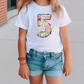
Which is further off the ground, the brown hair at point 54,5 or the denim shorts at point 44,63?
the brown hair at point 54,5

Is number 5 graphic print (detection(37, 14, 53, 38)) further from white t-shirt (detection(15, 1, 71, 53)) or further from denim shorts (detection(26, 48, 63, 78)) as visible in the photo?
denim shorts (detection(26, 48, 63, 78))

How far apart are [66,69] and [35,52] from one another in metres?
0.34

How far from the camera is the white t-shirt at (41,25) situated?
1676mm

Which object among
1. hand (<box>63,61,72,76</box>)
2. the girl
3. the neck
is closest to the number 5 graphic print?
the girl

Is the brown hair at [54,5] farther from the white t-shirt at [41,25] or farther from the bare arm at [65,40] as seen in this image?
the bare arm at [65,40]

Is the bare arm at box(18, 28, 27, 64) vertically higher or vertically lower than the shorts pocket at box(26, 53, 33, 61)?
higher

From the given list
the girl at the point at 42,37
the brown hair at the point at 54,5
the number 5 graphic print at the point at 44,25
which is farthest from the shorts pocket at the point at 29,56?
the brown hair at the point at 54,5

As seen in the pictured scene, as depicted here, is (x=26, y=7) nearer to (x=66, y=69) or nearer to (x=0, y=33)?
(x=66, y=69)

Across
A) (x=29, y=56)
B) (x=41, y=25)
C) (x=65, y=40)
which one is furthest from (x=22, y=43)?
(x=65, y=40)

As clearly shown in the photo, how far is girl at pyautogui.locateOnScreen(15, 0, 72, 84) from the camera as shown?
168cm

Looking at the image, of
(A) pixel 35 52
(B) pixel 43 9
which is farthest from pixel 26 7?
(A) pixel 35 52

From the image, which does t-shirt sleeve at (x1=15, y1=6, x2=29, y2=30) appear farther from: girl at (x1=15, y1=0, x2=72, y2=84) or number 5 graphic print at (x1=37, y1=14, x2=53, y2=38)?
number 5 graphic print at (x1=37, y1=14, x2=53, y2=38)

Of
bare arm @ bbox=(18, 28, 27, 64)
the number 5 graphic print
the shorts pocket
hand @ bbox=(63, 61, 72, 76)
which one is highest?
the number 5 graphic print

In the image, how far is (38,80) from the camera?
1.79 meters
